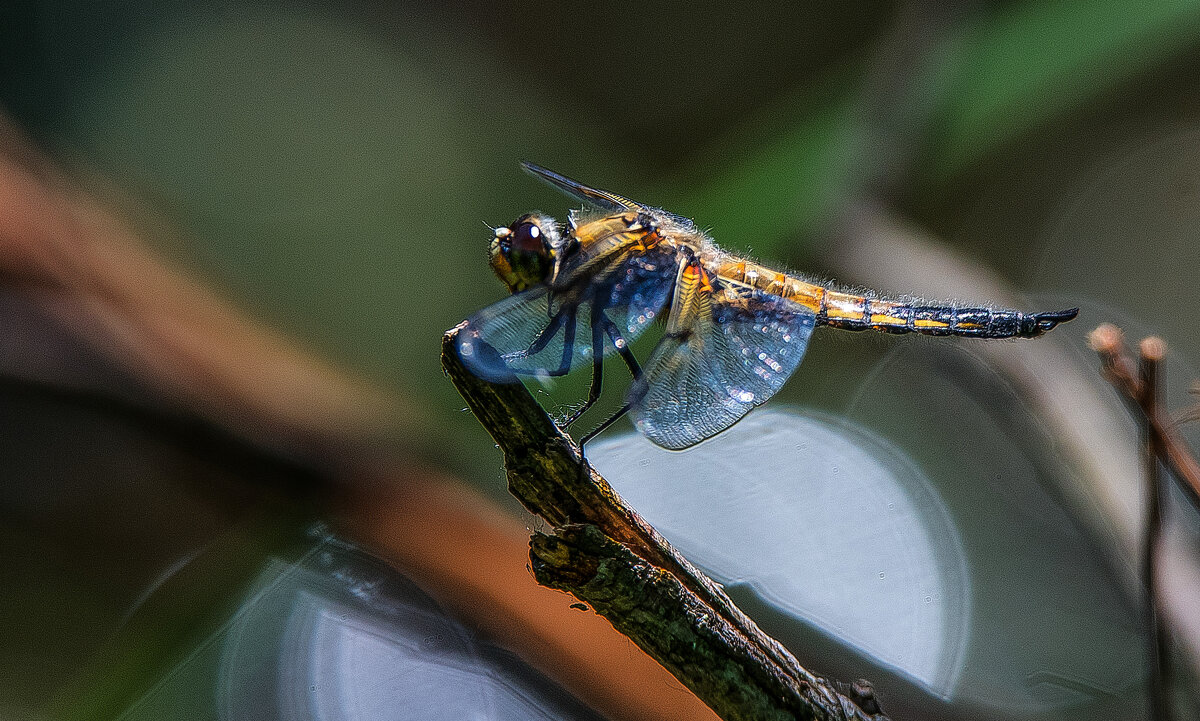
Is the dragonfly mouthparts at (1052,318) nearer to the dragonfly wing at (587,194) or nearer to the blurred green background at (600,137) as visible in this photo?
the dragonfly wing at (587,194)

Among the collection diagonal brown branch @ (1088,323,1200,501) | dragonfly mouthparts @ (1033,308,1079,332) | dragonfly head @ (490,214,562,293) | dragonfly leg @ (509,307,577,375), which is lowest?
dragonfly leg @ (509,307,577,375)

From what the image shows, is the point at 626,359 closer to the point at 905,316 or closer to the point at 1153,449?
the point at 905,316

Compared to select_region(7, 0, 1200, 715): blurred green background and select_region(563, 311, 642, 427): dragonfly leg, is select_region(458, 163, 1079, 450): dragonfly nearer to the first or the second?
select_region(563, 311, 642, 427): dragonfly leg

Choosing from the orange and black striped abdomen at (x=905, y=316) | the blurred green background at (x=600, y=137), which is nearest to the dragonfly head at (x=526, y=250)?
the orange and black striped abdomen at (x=905, y=316)

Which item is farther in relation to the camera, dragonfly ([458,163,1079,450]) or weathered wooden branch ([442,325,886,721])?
dragonfly ([458,163,1079,450])

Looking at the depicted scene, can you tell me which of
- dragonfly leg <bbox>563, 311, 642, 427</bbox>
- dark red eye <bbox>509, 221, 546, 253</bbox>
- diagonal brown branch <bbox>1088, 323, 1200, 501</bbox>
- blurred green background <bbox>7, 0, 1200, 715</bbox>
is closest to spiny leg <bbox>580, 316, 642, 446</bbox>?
dragonfly leg <bbox>563, 311, 642, 427</bbox>

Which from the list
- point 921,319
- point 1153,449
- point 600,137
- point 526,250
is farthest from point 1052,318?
point 600,137

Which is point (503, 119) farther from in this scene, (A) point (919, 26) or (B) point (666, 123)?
(A) point (919, 26)
